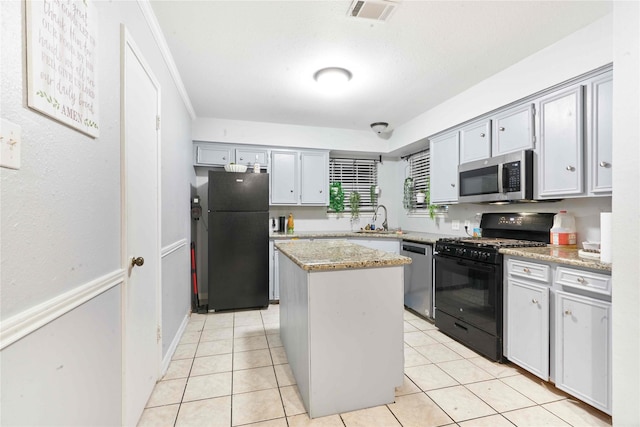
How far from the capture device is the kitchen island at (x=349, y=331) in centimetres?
175

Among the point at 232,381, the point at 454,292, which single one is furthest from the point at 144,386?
the point at 454,292

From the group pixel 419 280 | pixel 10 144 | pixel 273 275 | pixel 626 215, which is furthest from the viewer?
pixel 273 275

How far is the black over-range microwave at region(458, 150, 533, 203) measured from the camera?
8.19 feet

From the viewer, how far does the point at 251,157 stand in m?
4.20

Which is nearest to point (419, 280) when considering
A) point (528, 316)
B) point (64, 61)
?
point (528, 316)

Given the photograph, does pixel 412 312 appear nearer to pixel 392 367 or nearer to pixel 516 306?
pixel 516 306

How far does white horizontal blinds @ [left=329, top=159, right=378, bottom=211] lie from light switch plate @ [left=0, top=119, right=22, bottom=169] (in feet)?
13.9

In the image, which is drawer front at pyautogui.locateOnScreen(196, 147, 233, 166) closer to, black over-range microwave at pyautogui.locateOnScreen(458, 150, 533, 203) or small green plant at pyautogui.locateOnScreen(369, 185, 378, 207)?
small green plant at pyautogui.locateOnScreen(369, 185, 378, 207)

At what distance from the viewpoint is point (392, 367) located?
188 centimetres

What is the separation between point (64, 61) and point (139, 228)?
1006 millimetres

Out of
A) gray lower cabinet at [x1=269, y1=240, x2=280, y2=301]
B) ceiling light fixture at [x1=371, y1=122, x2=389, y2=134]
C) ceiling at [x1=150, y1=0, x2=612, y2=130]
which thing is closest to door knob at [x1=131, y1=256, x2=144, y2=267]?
ceiling at [x1=150, y1=0, x2=612, y2=130]

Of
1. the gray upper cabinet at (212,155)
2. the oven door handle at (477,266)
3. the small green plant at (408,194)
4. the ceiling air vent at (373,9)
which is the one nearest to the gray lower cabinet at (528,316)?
the oven door handle at (477,266)

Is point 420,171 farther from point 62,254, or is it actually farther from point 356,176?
point 62,254

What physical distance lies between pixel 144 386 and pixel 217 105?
292 cm
